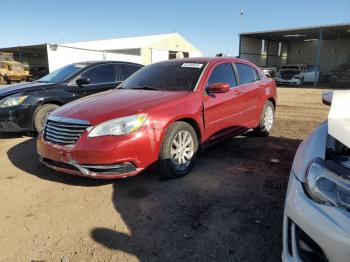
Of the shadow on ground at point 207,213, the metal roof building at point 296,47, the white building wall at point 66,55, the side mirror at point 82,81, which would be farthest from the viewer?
the metal roof building at point 296,47

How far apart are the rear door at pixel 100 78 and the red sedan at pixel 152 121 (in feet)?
6.20

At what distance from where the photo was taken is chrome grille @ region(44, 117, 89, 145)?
11.8 ft

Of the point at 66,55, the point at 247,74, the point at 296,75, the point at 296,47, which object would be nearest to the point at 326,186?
the point at 247,74

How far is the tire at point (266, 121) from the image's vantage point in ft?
19.8

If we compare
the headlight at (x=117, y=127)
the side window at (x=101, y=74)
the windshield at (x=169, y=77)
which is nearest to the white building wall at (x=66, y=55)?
the side window at (x=101, y=74)

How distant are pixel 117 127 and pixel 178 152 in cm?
90

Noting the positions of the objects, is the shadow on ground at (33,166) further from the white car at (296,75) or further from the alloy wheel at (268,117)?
the white car at (296,75)

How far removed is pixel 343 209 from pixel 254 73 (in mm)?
4518

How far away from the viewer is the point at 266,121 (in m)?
6.22

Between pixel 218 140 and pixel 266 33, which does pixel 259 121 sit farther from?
pixel 266 33

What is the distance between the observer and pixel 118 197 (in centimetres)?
361

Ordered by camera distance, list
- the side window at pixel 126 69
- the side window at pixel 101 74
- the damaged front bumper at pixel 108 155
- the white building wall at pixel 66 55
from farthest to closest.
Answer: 1. the white building wall at pixel 66 55
2. the side window at pixel 126 69
3. the side window at pixel 101 74
4. the damaged front bumper at pixel 108 155

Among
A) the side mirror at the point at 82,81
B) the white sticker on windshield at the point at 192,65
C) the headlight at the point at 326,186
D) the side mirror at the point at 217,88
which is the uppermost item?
the white sticker on windshield at the point at 192,65

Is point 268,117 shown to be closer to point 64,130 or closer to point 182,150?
point 182,150
